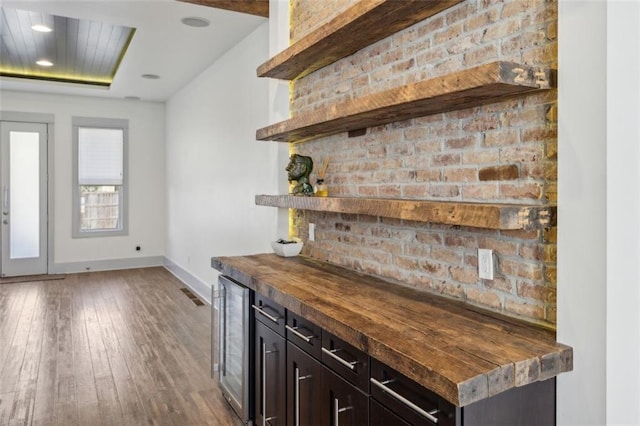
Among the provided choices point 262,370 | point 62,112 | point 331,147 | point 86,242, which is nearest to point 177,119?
point 62,112

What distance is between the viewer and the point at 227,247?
5051mm

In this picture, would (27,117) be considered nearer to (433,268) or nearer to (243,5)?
(243,5)

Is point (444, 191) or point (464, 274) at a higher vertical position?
point (444, 191)

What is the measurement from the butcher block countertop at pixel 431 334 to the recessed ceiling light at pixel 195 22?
2.57 metres

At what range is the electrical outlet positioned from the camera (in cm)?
184

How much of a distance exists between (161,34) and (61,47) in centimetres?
180

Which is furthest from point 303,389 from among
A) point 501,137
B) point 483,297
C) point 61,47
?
point 61,47

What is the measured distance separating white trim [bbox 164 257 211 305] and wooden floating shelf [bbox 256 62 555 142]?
337 cm

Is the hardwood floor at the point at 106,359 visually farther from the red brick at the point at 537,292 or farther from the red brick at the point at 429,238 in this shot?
the red brick at the point at 537,292

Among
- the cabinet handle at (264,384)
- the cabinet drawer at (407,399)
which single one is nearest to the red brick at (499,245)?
the cabinet drawer at (407,399)

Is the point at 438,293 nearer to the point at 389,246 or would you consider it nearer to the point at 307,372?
the point at 389,246

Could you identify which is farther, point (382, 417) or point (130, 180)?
point (130, 180)

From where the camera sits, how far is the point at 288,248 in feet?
10.6

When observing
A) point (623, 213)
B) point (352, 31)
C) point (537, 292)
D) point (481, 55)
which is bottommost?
point (537, 292)
